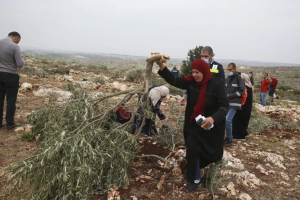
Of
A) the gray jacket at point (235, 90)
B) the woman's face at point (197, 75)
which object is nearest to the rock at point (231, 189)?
the woman's face at point (197, 75)

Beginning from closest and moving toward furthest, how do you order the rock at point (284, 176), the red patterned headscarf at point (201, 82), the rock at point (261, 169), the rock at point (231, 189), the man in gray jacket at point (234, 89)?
the red patterned headscarf at point (201, 82) → the rock at point (231, 189) → the rock at point (284, 176) → the rock at point (261, 169) → the man in gray jacket at point (234, 89)

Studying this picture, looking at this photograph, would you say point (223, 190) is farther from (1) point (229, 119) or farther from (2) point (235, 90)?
(2) point (235, 90)

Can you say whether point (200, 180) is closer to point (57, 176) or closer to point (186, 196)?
point (186, 196)

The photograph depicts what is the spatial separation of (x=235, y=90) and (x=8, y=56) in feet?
15.0

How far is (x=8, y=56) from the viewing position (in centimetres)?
402

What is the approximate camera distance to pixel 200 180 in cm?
272

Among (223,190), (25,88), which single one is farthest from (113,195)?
(25,88)

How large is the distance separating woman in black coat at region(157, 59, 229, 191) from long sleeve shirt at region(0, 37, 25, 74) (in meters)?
3.04

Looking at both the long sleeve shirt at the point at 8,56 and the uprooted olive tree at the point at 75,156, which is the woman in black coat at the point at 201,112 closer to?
the uprooted olive tree at the point at 75,156

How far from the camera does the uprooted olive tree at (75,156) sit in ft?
6.52

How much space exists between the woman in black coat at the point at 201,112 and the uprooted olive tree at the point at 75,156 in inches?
19.7

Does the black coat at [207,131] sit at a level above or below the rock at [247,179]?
above

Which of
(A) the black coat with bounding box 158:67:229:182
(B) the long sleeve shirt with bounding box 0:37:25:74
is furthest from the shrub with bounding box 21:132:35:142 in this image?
(A) the black coat with bounding box 158:67:229:182

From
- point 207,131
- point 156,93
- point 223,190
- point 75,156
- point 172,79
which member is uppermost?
point 172,79
